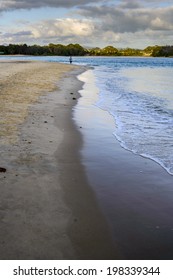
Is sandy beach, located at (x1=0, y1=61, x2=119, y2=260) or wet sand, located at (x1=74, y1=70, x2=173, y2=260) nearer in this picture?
sandy beach, located at (x1=0, y1=61, x2=119, y2=260)

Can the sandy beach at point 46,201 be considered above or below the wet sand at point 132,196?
above

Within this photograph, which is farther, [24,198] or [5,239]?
[24,198]

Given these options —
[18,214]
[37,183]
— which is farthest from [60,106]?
[18,214]

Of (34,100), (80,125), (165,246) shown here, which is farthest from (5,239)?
(34,100)

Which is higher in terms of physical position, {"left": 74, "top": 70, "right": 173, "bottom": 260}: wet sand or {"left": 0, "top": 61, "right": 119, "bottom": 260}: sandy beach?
{"left": 0, "top": 61, "right": 119, "bottom": 260}: sandy beach

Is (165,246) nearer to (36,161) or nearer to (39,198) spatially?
(39,198)

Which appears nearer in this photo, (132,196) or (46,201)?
(46,201)

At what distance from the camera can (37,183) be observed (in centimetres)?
685

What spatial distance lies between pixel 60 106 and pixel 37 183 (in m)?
10.4

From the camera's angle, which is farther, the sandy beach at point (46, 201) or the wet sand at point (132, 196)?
the wet sand at point (132, 196)
